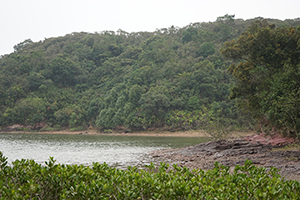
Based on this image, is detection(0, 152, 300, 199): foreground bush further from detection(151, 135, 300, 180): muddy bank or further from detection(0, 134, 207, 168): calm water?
detection(0, 134, 207, 168): calm water

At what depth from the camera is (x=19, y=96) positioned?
2751 inches

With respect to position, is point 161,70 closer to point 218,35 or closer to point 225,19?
point 218,35

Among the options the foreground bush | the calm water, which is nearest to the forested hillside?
the calm water

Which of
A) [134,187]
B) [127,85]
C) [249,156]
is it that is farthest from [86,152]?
[127,85]

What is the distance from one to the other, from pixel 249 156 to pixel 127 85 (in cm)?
5122

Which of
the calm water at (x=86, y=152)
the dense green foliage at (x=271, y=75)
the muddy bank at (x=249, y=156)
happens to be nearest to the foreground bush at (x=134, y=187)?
the muddy bank at (x=249, y=156)

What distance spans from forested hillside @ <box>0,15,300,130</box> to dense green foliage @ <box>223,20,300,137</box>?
25972mm

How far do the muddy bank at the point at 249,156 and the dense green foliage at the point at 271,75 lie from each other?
157 centimetres

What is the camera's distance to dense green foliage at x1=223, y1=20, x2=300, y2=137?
19.0 metres

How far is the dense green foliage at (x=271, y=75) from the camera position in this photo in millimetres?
19031

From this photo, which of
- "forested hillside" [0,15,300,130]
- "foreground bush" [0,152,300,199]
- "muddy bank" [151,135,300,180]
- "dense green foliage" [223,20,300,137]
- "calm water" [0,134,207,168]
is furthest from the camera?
"forested hillside" [0,15,300,130]

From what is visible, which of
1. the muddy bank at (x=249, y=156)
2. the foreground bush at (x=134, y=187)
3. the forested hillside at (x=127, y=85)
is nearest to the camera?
the foreground bush at (x=134, y=187)

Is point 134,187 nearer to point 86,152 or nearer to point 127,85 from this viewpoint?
point 86,152

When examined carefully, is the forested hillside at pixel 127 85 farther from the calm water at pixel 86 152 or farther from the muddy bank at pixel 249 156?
the muddy bank at pixel 249 156
